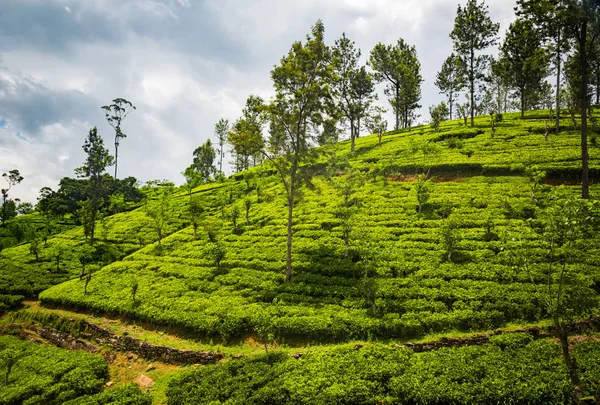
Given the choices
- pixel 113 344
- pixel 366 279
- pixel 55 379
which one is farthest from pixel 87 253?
pixel 366 279

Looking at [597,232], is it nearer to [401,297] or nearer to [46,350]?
[401,297]

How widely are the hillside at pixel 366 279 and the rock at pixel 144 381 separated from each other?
302cm

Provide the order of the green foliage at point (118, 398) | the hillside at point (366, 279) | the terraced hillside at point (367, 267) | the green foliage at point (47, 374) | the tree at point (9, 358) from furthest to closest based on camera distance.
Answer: the tree at point (9, 358) < the terraced hillside at point (367, 267) < the green foliage at point (47, 374) < the green foliage at point (118, 398) < the hillside at point (366, 279)

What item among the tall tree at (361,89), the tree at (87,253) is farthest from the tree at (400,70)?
the tree at (87,253)

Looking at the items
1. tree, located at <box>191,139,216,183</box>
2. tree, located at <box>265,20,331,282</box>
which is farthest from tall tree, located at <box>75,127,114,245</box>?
tree, located at <box>265,20,331,282</box>

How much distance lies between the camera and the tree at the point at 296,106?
24.4m

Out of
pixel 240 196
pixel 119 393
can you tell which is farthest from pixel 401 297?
pixel 240 196

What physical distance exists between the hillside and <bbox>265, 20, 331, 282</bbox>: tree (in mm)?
3222

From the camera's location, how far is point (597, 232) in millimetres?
21203

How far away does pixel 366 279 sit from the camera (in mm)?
19562

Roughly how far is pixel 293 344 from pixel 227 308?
5.87m

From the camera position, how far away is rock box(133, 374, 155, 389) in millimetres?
17861

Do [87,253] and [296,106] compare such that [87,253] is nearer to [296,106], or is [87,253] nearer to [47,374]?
[47,374]

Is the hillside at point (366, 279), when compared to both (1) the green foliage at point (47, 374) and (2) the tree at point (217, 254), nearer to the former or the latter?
(2) the tree at point (217, 254)
